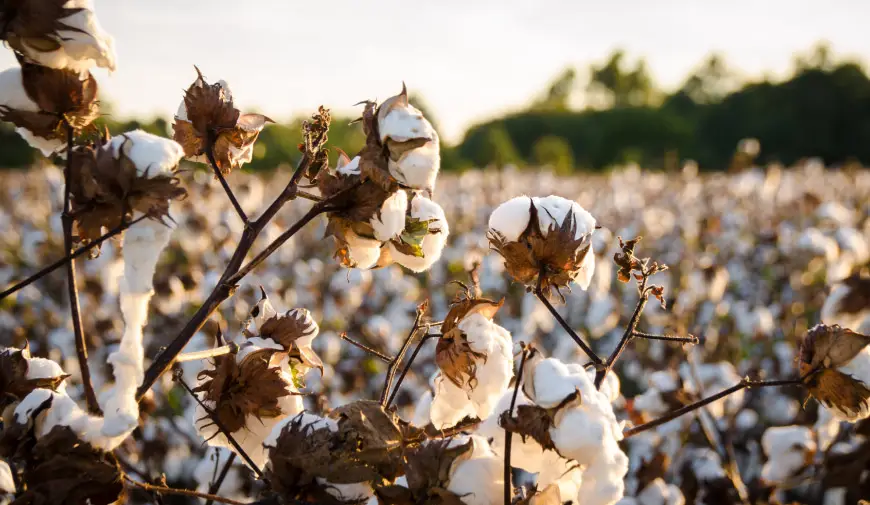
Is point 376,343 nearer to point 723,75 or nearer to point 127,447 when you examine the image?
point 127,447

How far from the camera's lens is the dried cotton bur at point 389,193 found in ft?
2.46

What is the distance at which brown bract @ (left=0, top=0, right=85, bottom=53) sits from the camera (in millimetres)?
723

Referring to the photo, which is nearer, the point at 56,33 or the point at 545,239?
the point at 56,33

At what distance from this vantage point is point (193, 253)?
4.54 metres

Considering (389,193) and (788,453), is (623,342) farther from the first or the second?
(788,453)

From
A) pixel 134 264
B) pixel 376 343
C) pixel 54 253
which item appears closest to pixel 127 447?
pixel 376 343

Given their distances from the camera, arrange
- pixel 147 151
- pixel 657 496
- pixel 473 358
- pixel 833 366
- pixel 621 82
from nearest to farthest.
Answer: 1. pixel 147 151
2. pixel 473 358
3. pixel 833 366
4. pixel 657 496
5. pixel 621 82

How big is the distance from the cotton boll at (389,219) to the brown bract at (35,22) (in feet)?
1.18

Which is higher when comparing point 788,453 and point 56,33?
point 56,33

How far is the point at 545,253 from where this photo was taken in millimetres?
850

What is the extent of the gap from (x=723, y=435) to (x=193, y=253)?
11.6 ft

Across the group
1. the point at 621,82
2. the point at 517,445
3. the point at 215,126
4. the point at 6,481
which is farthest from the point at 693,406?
the point at 621,82

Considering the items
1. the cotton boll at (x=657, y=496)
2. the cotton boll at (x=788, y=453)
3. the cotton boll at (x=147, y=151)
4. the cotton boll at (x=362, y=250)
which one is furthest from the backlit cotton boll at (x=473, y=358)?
the cotton boll at (x=788, y=453)

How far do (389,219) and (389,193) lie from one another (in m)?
0.03
